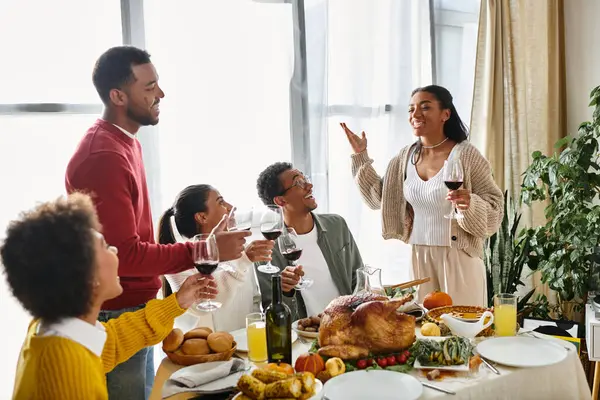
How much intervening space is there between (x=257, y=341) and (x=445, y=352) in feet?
1.73

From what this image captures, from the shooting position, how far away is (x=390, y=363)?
1.68 m

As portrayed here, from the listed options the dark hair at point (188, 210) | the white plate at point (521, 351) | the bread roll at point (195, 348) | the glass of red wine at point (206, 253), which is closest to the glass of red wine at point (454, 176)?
the white plate at point (521, 351)

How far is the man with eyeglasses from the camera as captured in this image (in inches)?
102

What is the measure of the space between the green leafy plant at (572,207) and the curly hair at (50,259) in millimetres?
2707

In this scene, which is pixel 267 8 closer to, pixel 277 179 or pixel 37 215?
pixel 277 179

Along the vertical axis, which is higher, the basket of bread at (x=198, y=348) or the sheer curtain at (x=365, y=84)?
the sheer curtain at (x=365, y=84)

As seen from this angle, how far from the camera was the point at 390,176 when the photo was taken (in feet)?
10.2

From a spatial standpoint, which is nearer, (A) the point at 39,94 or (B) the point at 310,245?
(B) the point at 310,245

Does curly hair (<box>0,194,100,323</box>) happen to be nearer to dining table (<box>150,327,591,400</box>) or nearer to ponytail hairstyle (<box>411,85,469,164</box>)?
dining table (<box>150,327,591,400</box>)

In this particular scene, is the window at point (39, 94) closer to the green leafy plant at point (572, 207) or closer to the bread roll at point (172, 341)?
the bread roll at point (172, 341)

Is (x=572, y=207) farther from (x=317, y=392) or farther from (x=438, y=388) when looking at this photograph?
(x=317, y=392)

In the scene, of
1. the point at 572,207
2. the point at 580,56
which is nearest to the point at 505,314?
the point at 572,207

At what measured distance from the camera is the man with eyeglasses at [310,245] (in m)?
2.58

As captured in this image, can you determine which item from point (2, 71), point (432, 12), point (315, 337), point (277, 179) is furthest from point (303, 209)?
point (432, 12)
